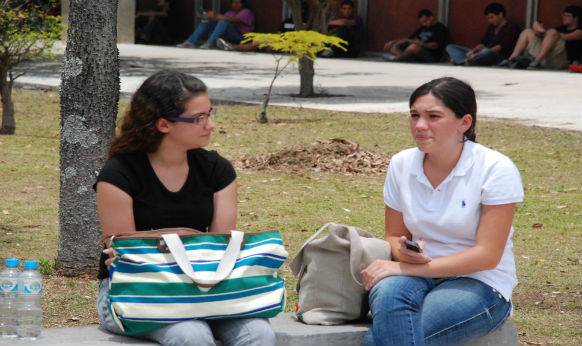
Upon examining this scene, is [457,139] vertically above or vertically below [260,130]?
above

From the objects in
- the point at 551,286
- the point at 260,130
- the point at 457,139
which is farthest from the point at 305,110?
the point at 457,139

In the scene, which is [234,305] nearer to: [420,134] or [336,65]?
[420,134]

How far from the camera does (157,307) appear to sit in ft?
10.4

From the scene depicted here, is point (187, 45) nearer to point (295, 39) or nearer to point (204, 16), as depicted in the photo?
point (204, 16)

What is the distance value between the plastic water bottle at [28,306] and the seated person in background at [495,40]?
63.9ft

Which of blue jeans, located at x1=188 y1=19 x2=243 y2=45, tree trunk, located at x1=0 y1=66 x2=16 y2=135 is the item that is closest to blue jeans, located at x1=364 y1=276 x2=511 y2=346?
tree trunk, located at x1=0 y1=66 x2=16 y2=135

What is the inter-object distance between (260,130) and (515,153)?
3478 mm

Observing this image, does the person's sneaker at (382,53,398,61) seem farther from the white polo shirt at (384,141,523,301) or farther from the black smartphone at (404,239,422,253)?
the black smartphone at (404,239,422,253)

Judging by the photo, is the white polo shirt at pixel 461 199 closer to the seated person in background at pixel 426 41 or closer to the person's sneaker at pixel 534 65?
the person's sneaker at pixel 534 65

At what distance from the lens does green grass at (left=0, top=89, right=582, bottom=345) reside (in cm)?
521

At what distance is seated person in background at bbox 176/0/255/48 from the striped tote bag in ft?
83.9

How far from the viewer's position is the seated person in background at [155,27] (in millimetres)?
31531

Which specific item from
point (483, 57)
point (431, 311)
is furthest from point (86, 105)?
point (483, 57)

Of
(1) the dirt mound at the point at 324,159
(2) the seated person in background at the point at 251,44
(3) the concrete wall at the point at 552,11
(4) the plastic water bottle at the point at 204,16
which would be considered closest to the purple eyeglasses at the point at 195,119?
(1) the dirt mound at the point at 324,159
